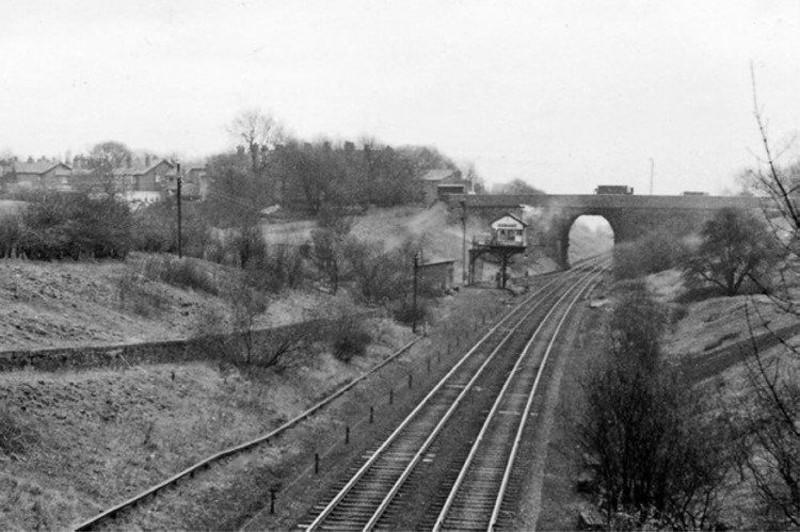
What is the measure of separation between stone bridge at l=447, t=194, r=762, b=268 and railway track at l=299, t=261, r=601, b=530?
131 ft

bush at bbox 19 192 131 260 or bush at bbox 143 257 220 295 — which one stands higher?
bush at bbox 19 192 131 260

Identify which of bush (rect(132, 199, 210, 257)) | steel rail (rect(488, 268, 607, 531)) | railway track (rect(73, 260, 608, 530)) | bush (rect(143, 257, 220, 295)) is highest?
bush (rect(132, 199, 210, 257))

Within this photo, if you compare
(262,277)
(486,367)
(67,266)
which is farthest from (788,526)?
(262,277)

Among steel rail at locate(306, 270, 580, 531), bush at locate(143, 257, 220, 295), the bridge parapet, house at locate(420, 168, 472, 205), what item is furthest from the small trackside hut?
bush at locate(143, 257, 220, 295)

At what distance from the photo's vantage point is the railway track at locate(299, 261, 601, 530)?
1584 centimetres

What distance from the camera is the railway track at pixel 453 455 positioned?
623 inches

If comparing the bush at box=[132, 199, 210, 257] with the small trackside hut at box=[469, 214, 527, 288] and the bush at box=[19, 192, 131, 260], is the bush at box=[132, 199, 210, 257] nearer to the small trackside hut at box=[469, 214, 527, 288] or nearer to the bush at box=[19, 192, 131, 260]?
the bush at box=[19, 192, 131, 260]

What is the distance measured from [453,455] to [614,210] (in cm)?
5821

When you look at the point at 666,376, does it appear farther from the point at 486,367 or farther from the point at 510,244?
the point at 510,244

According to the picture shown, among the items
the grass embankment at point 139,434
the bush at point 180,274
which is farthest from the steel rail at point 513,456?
the bush at point 180,274

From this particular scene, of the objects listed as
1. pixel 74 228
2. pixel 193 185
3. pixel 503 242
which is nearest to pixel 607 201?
pixel 503 242

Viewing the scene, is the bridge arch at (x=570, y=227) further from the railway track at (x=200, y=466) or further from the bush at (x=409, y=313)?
the railway track at (x=200, y=466)

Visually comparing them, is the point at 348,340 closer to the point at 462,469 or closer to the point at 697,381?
the point at 462,469

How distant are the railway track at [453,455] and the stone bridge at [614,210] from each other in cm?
3989
